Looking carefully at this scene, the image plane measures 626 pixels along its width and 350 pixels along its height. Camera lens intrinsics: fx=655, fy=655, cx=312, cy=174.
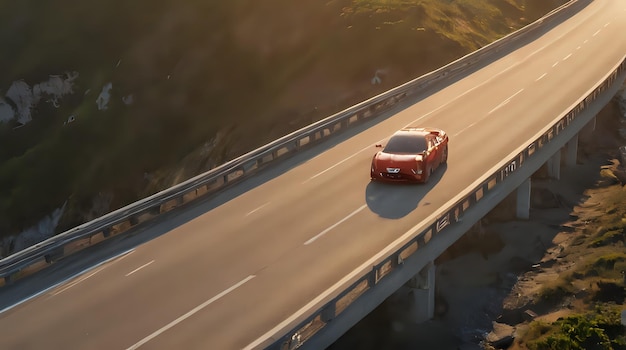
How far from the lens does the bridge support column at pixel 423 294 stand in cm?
1770

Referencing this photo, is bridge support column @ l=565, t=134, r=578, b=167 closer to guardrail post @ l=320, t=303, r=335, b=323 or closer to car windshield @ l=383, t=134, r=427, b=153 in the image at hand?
car windshield @ l=383, t=134, r=427, b=153

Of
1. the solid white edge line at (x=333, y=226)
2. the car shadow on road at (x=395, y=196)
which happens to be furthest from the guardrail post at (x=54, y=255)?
the car shadow on road at (x=395, y=196)

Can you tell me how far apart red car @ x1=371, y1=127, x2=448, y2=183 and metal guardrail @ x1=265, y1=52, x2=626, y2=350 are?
228 centimetres

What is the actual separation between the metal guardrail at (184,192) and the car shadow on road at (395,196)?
5.14 m

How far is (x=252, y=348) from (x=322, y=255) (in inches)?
213

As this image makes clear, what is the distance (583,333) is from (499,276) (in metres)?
6.00

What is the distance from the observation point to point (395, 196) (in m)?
21.3

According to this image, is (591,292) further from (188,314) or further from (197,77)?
(197,77)

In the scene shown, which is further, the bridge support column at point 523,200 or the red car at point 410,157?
the bridge support column at point 523,200

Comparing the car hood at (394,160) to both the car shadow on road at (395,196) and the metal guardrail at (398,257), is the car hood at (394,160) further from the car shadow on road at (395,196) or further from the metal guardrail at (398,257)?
the metal guardrail at (398,257)

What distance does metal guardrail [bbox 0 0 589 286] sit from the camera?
18031 mm

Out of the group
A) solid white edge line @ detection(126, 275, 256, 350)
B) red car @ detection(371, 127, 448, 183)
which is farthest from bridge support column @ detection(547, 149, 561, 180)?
solid white edge line @ detection(126, 275, 256, 350)

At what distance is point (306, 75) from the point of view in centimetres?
4269

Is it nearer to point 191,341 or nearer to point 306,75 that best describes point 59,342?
point 191,341
